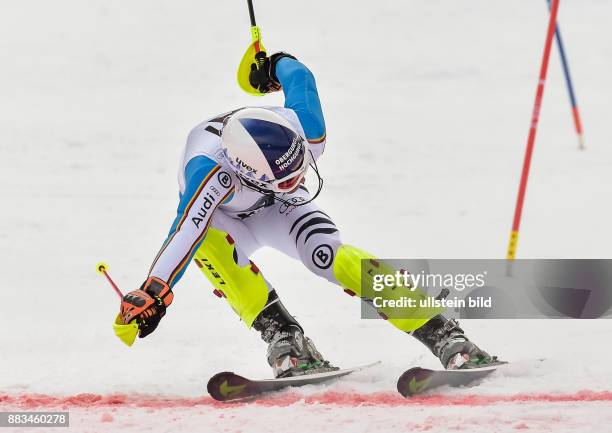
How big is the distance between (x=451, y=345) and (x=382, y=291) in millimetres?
415

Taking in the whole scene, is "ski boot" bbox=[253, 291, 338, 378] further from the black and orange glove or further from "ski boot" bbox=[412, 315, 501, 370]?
the black and orange glove

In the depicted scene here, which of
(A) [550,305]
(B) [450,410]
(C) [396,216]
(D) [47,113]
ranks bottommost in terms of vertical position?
(B) [450,410]

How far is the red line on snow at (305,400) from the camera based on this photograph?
462cm

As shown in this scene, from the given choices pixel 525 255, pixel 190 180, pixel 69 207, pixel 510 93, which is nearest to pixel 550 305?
pixel 525 255

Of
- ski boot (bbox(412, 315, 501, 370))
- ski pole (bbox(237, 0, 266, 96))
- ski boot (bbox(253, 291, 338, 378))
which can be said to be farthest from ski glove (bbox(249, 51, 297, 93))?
ski boot (bbox(412, 315, 501, 370))

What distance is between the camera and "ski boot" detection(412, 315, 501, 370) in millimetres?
5016

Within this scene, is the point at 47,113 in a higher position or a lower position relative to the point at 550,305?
higher

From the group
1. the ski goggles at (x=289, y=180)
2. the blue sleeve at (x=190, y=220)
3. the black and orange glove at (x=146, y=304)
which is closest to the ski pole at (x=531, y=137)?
the ski goggles at (x=289, y=180)

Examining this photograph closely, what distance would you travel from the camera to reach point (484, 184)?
9.91 metres

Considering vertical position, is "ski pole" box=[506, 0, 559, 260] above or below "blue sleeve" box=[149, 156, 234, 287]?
above

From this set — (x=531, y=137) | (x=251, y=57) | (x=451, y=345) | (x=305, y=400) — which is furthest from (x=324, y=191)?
(x=305, y=400)

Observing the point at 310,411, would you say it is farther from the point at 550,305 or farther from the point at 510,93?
the point at 510,93

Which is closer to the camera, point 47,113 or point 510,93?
point 47,113

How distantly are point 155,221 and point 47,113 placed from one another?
374 centimetres
